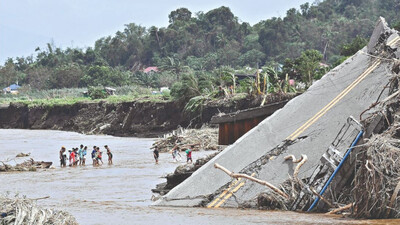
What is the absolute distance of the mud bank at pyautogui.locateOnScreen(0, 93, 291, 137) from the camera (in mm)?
59253

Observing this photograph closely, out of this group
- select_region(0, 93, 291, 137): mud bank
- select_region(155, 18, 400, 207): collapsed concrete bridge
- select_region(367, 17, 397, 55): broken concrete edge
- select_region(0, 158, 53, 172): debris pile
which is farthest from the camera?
select_region(0, 93, 291, 137): mud bank

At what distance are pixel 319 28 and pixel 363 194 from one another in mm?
141895

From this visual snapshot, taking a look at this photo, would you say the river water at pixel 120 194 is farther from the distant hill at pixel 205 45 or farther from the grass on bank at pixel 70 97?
the distant hill at pixel 205 45

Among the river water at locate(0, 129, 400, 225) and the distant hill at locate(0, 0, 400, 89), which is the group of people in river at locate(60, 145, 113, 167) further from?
the distant hill at locate(0, 0, 400, 89)

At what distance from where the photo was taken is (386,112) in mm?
17531

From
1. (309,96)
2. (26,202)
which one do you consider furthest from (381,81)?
(26,202)

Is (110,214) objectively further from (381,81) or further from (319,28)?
(319,28)

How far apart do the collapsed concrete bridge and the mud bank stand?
15.1 metres

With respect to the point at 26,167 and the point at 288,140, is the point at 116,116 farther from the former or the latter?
the point at 288,140

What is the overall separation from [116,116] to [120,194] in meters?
59.3

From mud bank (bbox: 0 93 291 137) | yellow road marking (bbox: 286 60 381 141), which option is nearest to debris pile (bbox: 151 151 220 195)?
yellow road marking (bbox: 286 60 381 141)

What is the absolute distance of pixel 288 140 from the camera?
23922mm

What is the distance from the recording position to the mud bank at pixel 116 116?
194ft

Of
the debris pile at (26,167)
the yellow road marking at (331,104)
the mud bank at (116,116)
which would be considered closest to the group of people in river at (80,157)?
the debris pile at (26,167)
